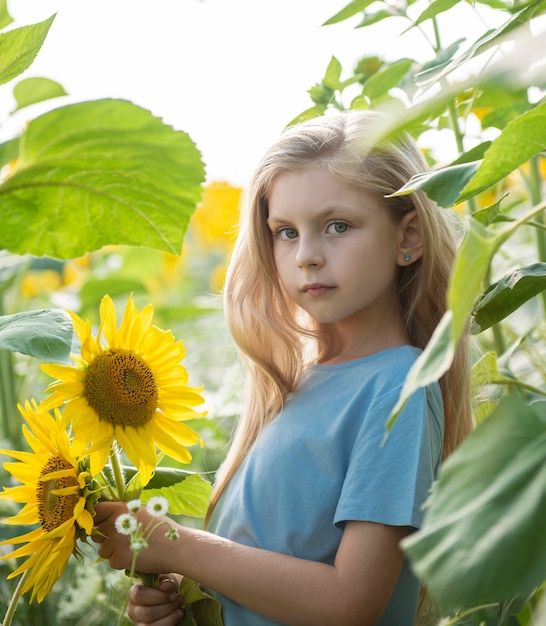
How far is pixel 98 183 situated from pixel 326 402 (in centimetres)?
41

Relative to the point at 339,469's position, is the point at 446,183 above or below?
above

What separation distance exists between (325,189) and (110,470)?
35 cm

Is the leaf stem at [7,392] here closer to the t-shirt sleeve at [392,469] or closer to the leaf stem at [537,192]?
the t-shirt sleeve at [392,469]

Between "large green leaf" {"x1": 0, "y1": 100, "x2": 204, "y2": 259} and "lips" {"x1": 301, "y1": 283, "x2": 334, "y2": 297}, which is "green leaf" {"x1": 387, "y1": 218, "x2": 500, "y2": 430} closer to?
"large green leaf" {"x1": 0, "y1": 100, "x2": 204, "y2": 259}

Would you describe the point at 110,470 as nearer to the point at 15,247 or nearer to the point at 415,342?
the point at 15,247

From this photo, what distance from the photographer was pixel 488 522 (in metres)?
0.30

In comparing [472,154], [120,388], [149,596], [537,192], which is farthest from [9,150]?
[537,192]

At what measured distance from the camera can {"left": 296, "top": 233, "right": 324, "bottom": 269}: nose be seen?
808mm

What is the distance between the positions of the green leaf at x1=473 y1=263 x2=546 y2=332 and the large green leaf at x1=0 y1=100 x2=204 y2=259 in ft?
0.73

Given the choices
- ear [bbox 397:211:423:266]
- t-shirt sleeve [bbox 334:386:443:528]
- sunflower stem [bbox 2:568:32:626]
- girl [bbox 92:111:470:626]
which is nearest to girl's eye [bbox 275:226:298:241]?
girl [bbox 92:111:470:626]

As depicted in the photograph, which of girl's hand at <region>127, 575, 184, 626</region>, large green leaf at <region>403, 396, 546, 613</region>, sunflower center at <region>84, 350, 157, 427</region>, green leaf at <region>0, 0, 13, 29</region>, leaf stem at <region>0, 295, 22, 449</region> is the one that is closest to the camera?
large green leaf at <region>403, 396, 546, 613</region>

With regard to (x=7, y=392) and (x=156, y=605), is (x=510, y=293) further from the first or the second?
(x=7, y=392)

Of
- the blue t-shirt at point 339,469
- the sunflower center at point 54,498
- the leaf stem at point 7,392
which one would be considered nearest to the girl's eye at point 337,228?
the blue t-shirt at point 339,469

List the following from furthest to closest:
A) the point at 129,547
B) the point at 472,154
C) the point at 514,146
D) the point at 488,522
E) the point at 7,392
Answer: the point at 7,392 → the point at 129,547 → the point at 472,154 → the point at 514,146 → the point at 488,522
